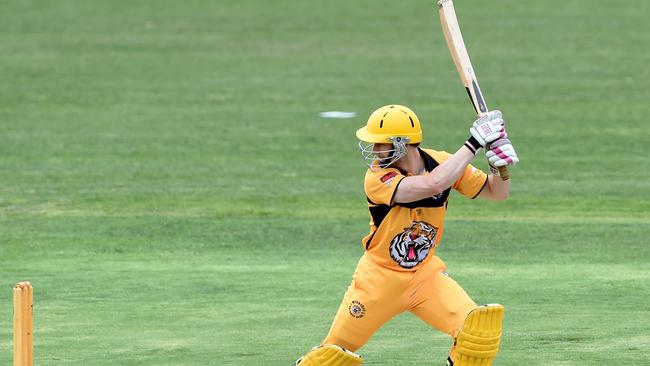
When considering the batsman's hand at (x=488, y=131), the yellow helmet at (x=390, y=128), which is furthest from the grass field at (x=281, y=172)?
the batsman's hand at (x=488, y=131)

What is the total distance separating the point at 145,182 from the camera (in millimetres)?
16641

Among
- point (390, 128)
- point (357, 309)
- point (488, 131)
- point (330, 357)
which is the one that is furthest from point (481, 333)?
point (390, 128)

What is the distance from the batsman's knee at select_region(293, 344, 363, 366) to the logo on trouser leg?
222mm

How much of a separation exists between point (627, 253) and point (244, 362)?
5.32 m

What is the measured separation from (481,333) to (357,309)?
2.51ft

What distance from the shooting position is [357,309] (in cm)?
802

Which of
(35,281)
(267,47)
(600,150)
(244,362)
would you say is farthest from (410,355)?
(267,47)

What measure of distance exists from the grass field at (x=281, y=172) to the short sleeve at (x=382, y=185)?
182cm

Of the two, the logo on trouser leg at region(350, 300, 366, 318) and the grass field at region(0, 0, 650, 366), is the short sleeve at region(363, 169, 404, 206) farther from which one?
the grass field at region(0, 0, 650, 366)

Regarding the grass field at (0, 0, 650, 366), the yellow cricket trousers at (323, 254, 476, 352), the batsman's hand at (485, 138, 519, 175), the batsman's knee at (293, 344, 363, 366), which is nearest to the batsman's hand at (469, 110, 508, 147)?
the batsman's hand at (485, 138, 519, 175)

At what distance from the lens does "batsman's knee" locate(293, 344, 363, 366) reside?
26.2 ft

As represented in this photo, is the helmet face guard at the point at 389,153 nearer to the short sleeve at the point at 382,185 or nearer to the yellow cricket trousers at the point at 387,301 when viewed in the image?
the short sleeve at the point at 382,185

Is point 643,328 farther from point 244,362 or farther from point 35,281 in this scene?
point 35,281

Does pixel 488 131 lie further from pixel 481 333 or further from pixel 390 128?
pixel 481 333
